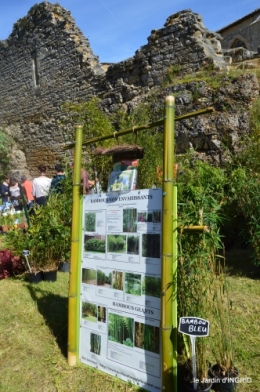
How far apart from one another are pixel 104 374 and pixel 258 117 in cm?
610

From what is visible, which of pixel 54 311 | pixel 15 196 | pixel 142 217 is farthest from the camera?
pixel 15 196

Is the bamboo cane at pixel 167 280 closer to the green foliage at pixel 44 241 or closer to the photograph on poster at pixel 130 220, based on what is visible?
the photograph on poster at pixel 130 220

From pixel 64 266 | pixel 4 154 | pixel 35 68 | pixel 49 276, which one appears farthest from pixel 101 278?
pixel 4 154

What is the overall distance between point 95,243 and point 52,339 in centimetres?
114

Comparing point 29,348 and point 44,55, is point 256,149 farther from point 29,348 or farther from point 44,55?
point 44,55

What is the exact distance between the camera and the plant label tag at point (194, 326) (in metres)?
2.36

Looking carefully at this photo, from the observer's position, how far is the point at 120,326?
2.77 metres

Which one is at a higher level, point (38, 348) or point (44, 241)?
point (44, 241)

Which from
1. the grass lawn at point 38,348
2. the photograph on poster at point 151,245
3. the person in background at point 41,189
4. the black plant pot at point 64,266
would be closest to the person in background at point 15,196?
the person in background at point 41,189

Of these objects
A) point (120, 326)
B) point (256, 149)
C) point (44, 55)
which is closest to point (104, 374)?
point (120, 326)

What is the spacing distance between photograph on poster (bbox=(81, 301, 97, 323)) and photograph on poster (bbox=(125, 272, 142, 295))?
41 centimetres

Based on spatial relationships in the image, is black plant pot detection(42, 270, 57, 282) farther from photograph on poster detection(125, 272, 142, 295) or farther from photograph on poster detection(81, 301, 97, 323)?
photograph on poster detection(125, 272, 142, 295)

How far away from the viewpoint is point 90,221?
10.1 ft

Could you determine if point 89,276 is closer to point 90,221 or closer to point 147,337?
point 90,221
